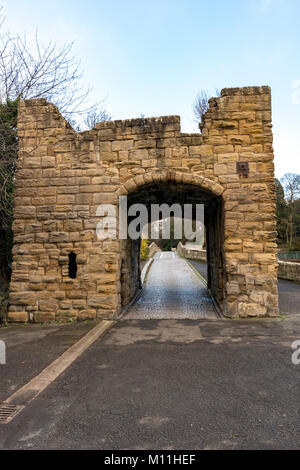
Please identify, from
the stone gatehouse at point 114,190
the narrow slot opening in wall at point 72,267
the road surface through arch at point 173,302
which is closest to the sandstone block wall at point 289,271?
the road surface through arch at point 173,302

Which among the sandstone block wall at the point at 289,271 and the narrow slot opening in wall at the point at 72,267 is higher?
the narrow slot opening in wall at the point at 72,267

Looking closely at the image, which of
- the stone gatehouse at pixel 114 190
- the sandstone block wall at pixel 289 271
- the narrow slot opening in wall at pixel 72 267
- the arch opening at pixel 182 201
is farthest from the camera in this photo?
the sandstone block wall at pixel 289 271

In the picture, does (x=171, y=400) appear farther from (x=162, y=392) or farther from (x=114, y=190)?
(x=114, y=190)

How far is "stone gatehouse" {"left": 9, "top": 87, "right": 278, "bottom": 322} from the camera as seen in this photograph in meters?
6.29

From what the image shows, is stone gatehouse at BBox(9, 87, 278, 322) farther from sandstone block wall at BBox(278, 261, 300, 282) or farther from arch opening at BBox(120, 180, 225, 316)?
sandstone block wall at BBox(278, 261, 300, 282)

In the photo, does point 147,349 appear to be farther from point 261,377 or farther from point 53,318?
point 53,318

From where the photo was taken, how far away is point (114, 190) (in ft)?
21.7

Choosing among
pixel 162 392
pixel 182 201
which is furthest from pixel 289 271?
pixel 162 392

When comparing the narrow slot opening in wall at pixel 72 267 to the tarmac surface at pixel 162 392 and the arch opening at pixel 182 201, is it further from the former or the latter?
the tarmac surface at pixel 162 392

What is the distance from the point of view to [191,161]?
21.4 ft

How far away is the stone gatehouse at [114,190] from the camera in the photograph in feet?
20.6
